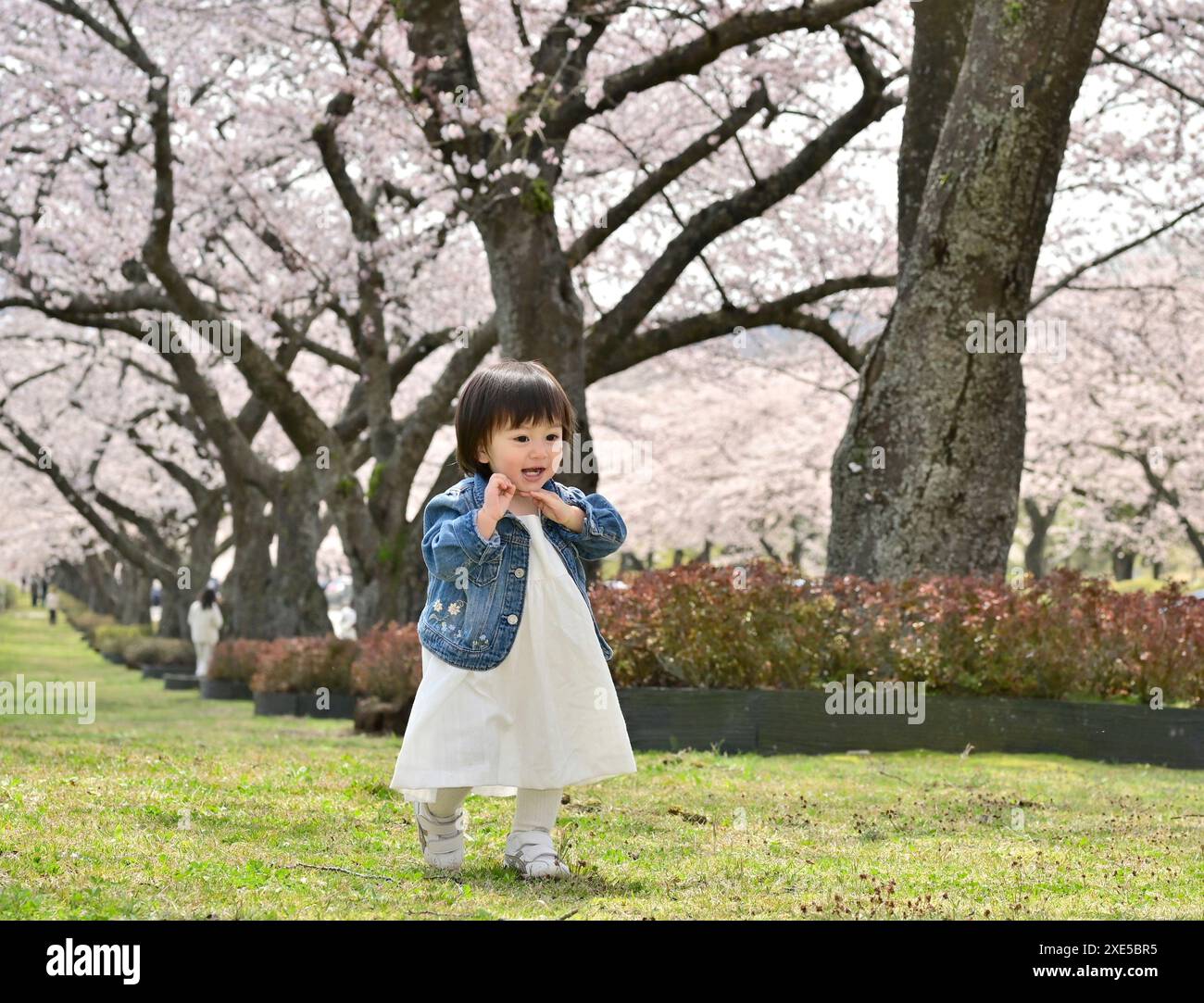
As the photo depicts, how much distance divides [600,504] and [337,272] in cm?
1567

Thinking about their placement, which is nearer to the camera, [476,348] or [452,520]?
[452,520]

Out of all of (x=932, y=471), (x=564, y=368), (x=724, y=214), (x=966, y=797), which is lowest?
(x=966, y=797)

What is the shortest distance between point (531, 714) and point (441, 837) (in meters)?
0.49

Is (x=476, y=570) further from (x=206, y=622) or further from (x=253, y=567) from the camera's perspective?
(x=206, y=622)

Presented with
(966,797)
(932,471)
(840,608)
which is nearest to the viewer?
(966,797)

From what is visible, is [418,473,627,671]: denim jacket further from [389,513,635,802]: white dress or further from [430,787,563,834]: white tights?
[430,787,563,834]: white tights

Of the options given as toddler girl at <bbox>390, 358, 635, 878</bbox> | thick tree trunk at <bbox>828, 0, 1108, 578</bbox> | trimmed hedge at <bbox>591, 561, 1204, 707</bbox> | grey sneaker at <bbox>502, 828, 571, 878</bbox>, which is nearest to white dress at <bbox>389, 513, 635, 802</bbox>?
toddler girl at <bbox>390, 358, 635, 878</bbox>

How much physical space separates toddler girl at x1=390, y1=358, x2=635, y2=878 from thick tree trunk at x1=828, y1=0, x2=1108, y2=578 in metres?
5.90

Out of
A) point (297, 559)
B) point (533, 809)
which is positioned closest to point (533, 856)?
point (533, 809)

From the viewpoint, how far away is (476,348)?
17.3 metres

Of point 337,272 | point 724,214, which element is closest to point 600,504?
point 724,214

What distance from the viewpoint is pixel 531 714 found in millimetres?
4652
